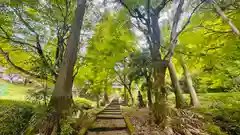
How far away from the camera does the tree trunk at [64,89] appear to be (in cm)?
300

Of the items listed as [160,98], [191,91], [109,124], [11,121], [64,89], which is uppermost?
[64,89]

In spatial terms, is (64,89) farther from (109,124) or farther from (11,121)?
(109,124)

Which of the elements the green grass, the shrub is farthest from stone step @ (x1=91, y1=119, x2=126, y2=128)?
the green grass

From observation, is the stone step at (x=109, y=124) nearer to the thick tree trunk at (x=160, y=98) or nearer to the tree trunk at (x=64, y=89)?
the thick tree trunk at (x=160, y=98)

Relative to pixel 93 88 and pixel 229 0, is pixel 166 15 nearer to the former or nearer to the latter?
pixel 229 0

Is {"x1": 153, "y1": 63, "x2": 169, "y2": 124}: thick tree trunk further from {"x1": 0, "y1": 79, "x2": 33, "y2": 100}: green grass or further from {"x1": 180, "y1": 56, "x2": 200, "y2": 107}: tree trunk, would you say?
{"x1": 0, "y1": 79, "x2": 33, "y2": 100}: green grass

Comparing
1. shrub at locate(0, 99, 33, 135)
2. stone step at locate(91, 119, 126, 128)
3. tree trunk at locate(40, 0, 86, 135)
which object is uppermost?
tree trunk at locate(40, 0, 86, 135)

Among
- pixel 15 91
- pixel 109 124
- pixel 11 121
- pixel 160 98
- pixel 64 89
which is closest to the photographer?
pixel 11 121

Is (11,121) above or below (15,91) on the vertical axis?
below

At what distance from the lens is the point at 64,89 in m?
3.45

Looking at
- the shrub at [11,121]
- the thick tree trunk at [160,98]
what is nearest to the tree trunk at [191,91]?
the thick tree trunk at [160,98]

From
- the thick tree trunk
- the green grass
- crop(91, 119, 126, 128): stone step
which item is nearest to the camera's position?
the thick tree trunk

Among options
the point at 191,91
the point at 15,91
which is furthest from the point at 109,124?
the point at 15,91

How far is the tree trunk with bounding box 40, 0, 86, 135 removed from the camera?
300cm
